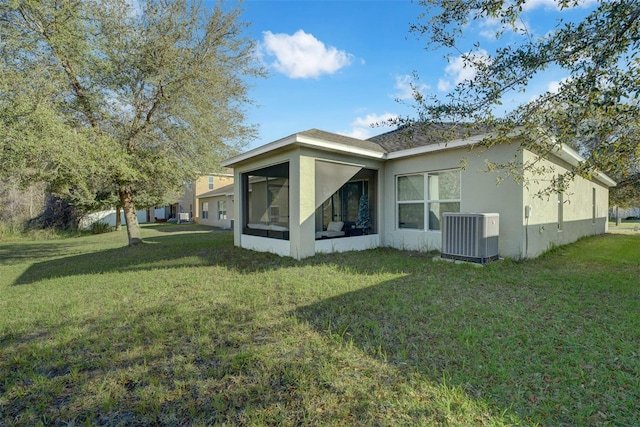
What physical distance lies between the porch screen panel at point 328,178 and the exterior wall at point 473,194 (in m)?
1.65

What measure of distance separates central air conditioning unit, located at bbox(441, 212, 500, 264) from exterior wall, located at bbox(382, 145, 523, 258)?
0.30 metres

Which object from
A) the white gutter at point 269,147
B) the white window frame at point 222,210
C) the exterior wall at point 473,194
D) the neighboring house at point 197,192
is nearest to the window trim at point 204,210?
the neighboring house at point 197,192

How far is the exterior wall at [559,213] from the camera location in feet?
22.9

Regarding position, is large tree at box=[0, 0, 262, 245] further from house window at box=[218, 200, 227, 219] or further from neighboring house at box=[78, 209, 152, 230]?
neighboring house at box=[78, 209, 152, 230]

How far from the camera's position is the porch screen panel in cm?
778

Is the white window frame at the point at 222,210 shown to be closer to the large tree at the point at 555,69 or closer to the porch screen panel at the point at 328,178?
the porch screen panel at the point at 328,178

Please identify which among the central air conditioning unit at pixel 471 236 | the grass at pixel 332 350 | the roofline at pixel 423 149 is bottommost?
the grass at pixel 332 350

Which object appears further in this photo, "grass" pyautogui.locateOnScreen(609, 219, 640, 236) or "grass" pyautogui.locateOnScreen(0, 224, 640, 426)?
"grass" pyautogui.locateOnScreen(609, 219, 640, 236)

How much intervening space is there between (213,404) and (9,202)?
23116 millimetres

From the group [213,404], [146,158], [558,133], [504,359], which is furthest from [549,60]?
[146,158]

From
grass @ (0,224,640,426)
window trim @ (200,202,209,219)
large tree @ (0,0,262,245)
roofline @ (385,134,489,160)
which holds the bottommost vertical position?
grass @ (0,224,640,426)

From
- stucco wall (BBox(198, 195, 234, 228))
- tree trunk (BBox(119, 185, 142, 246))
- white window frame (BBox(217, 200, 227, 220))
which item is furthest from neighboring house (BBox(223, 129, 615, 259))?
white window frame (BBox(217, 200, 227, 220))

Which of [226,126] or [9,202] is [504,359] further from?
[9,202]

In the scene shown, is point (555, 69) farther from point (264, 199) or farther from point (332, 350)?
point (264, 199)
